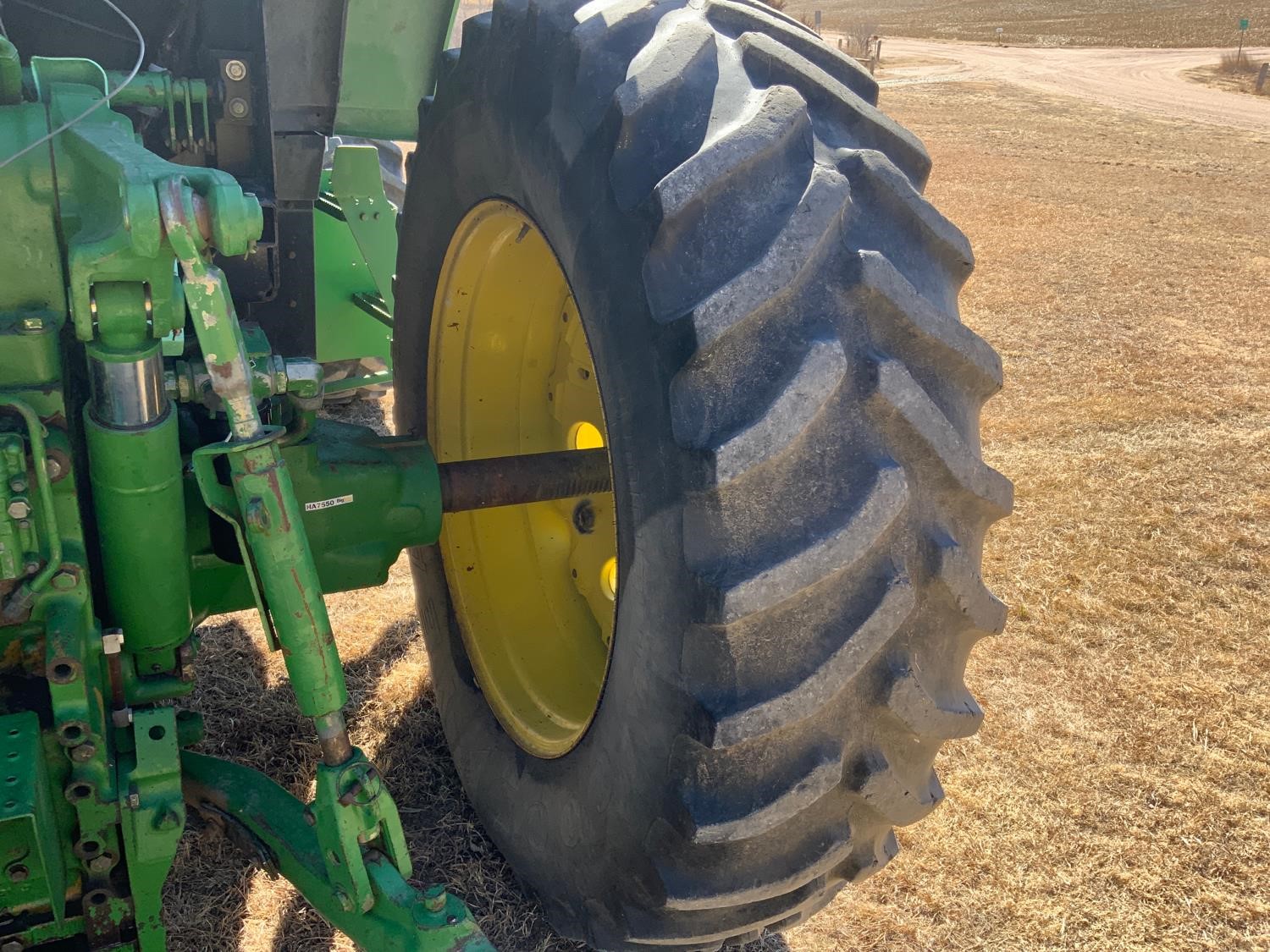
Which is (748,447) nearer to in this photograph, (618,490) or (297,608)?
(618,490)

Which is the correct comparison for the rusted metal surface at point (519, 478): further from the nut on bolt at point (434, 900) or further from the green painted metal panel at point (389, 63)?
the green painted metal panel at point (389, 63)

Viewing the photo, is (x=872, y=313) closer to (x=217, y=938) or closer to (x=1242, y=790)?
(x=217, y=938)

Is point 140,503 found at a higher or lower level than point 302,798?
higher

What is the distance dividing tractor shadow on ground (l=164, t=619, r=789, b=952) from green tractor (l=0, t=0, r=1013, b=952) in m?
0.31

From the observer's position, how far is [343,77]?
2.84 m

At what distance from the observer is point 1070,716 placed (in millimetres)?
3152

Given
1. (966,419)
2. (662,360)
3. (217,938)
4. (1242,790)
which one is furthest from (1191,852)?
(217,938)

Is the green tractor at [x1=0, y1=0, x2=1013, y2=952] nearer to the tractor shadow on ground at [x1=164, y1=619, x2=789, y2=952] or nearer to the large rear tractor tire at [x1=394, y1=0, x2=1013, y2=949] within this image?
the large rear tractor tire at [x1=394, y1=0, x2=1013, y2=949]

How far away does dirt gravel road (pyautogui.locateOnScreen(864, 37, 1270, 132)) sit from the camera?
19719 millimetres

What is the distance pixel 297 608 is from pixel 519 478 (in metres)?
0.78

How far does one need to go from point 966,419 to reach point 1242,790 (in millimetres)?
1815

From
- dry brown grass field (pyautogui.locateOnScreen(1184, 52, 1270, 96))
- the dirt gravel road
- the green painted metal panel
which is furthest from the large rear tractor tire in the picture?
dry brown grass field (pyautogui.locateOnScreen(1184, 52, 1270, 96))

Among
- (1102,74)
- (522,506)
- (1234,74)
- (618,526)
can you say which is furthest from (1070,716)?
(1234,74)

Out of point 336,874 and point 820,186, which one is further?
point 336,874
